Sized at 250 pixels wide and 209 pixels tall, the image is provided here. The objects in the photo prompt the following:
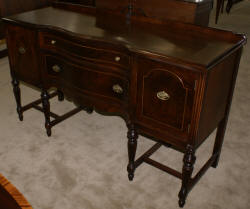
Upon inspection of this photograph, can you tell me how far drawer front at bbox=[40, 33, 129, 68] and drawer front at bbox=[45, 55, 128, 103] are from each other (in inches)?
2.9

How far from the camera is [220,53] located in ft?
6.46

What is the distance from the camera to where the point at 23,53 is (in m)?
2.82

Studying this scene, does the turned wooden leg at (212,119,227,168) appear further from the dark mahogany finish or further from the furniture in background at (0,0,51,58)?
the furniture in background at (0,0,51,58)

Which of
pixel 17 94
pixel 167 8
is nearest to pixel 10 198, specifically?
pixel 17 94

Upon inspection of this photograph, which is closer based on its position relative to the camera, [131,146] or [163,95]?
[163,95]

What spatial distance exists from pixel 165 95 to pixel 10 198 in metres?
1.09

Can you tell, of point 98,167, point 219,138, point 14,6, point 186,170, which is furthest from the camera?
point 14,6

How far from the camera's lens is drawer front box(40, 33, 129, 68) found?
218cm

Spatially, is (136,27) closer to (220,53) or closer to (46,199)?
(220,53)

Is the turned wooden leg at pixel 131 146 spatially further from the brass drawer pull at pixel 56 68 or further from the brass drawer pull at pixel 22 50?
the brass drawer pull at pixel 22 50

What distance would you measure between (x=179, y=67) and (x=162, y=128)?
465 mm

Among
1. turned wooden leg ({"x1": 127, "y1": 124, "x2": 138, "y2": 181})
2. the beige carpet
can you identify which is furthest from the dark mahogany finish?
the beige carpet

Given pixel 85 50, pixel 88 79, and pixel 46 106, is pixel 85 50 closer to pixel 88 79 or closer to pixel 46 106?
pixel 88 79

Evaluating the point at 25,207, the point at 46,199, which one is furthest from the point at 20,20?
the point at 25,207
